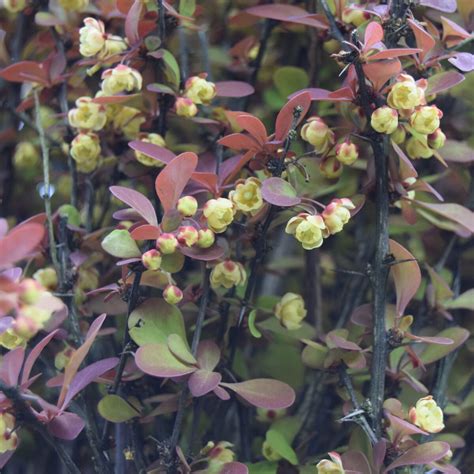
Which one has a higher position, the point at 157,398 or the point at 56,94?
the point at 56,94

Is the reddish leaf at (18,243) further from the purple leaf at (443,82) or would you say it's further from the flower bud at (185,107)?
the purple leaf at (443,82)

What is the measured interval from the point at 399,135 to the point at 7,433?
58cm

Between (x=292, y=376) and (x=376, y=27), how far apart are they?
64 cm

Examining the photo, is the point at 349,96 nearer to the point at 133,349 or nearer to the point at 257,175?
the point at 257,175

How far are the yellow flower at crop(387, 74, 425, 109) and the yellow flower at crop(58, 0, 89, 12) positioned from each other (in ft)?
1.66

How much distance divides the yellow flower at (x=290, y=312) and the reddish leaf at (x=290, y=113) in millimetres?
234

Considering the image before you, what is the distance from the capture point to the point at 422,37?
3.02ft

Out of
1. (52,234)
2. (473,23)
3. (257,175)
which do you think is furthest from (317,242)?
(473,23)

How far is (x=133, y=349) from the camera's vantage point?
3.11 feet

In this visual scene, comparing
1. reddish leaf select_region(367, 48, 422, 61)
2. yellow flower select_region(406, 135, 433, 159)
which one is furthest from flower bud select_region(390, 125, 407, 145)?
reddish leaf select_region(367, 48, 422, 61)

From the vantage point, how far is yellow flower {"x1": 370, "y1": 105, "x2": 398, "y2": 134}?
2.86 ft

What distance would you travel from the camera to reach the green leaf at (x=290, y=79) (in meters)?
1.21

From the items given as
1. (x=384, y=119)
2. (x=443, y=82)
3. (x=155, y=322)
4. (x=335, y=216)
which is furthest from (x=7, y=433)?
(x=443, y=82)

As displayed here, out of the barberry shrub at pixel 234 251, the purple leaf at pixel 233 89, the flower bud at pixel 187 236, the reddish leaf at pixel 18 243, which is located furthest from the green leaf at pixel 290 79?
the reddish leaf at pixel 18 243
